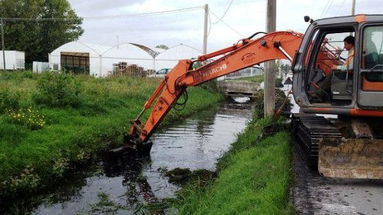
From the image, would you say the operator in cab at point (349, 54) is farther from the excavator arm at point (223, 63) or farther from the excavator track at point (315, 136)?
the excavator arm at point (223, 63)

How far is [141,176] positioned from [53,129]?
3017 mm

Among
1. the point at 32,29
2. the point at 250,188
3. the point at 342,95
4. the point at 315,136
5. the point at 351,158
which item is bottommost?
the point at 250,188

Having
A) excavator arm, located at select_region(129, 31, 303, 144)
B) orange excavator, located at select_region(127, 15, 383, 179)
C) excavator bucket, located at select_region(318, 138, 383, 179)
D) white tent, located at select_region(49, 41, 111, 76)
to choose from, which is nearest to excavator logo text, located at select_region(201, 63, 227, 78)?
excavator arm, located at select_region(129, 31, 303, 144)

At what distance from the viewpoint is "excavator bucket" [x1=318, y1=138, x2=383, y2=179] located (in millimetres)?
6867

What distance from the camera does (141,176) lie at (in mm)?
10758

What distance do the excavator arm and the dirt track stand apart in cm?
301

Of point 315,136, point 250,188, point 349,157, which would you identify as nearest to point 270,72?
point 315,136

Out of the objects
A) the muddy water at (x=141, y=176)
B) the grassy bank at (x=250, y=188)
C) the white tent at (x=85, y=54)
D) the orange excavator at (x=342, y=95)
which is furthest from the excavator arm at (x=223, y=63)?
the white tent at (x=85, y=54)

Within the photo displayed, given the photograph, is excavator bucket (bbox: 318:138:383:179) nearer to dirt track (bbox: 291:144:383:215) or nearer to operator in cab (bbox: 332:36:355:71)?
dirt track (bbox: 291:144:383:215)

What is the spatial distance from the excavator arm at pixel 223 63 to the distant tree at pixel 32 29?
4921cm

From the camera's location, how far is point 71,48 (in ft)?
150

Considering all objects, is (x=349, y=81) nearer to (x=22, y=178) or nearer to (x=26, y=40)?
(x=22, y=178)

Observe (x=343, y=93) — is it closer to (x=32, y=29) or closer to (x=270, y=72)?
(x=270, y=72)

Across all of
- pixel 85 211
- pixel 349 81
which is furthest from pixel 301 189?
pixel 85 211
